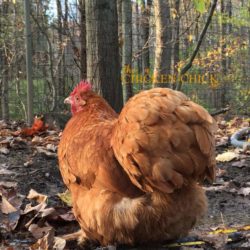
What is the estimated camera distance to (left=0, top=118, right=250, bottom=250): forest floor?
2.65 metres

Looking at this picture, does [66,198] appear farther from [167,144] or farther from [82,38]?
[82,38]

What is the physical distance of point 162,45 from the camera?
26.1 feet

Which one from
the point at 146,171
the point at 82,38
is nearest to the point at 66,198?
the point at 146,171

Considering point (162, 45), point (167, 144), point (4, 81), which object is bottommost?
point (167, 144)

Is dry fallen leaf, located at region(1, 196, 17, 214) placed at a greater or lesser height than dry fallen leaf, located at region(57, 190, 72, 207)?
greater

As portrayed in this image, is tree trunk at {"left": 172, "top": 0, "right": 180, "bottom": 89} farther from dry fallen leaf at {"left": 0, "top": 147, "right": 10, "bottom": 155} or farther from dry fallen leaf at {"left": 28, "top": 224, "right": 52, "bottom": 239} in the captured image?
dry fallen leaf at {"left": 28, "top": 224, "right": 52, "bottom": 239}

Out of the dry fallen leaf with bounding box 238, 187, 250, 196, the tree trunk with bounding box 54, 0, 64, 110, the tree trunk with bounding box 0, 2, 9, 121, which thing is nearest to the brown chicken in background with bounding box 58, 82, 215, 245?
the dry fallen leaf with bounding box 238, 187, 250, 196

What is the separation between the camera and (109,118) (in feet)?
9.93

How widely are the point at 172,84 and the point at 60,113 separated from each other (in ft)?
7.81

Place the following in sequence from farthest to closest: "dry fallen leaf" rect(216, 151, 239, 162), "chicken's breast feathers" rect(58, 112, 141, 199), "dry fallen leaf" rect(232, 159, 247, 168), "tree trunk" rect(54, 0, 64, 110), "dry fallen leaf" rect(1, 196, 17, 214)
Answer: "tree trunk" rect(54, 0, 64, 110) → "dry fallen leaf" rect(216, 151, 239, 162) → "dry fallen leaf" rect(232, 159, 247, 168) → "dry fallen leaf" rect(1, 196, 17, 214) → "chicken's breast feathers" rect(58, 112, 141, 199)

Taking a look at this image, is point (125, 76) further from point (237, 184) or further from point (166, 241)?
point (166, 241)

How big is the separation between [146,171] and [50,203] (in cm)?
138

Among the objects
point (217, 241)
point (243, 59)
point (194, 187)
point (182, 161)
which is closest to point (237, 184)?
point (217, 241)

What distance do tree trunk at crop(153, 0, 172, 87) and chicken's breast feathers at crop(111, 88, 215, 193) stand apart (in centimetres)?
583
